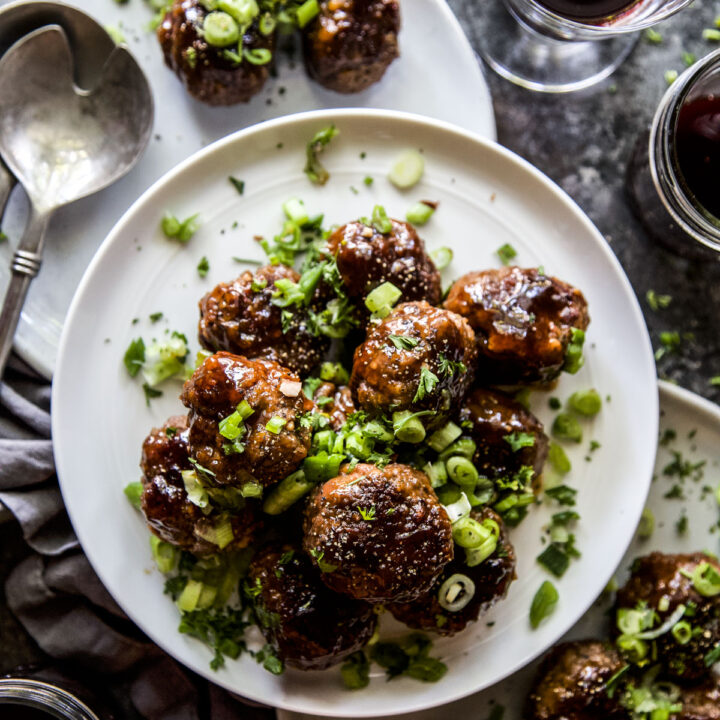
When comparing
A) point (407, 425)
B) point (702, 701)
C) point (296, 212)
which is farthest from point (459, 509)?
point (702, 701)

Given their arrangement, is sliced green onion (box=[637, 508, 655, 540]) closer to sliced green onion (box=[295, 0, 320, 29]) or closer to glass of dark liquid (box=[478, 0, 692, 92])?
glass of dark liquid (box=[478, 0, 692, 92])

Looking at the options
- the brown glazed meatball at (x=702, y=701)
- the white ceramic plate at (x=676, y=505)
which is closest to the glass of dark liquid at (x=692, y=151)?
the white ceramic plate at (x=676, y=505)

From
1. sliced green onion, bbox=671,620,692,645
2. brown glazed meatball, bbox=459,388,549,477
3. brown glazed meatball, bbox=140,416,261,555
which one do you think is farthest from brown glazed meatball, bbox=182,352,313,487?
sliced green onion, bbox=671,620,692,645

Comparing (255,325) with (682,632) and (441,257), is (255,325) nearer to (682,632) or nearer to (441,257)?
(441,257)

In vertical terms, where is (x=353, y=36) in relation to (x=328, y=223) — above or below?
above

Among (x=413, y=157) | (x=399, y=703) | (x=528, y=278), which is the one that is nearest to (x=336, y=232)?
(x=413, y=157)

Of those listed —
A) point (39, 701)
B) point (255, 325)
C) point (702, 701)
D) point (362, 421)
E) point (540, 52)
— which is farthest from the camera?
point (540, 52)

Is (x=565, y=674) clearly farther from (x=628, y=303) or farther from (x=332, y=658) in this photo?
(x=628, y=303)
